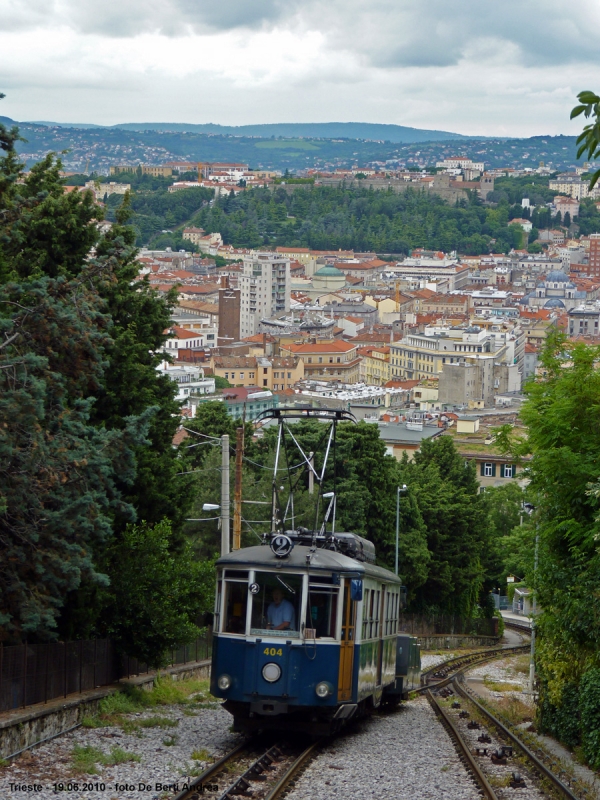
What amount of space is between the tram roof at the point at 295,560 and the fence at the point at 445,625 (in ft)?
103

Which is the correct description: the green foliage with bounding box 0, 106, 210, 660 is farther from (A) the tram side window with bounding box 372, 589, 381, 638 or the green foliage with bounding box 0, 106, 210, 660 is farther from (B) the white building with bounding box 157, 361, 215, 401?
(B) the white building with bounding box 157, 361, 215, 401

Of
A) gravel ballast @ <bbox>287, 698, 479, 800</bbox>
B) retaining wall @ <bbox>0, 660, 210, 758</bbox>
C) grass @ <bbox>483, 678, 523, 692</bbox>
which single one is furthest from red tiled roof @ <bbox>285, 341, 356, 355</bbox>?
retaining wall @ <bbox>0, 660, 210, 758</bbox>

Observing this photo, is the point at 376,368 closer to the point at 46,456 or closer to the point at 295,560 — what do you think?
the point at 295,560

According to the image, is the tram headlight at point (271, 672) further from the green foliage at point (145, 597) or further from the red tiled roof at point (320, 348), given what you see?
the red tiled roof at point (320, 348)

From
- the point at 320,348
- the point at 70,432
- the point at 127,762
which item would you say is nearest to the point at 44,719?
the point at 127,762

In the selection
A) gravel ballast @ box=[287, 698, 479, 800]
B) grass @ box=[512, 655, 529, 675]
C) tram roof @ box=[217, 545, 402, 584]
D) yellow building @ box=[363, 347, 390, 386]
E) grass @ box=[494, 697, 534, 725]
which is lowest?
yellow building @ box=[363, 347, 390, 386]

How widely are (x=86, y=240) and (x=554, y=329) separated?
7938 mm

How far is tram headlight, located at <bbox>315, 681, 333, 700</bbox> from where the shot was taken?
14547mm

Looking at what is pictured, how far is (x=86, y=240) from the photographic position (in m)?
20.4

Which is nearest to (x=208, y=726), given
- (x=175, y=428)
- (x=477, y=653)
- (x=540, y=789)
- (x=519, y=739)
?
(x=519, y=739)

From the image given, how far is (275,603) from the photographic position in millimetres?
14734

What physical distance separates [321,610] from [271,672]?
33.5 inches

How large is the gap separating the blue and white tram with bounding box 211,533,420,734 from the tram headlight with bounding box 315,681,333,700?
0.03ft

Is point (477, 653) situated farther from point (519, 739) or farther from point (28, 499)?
point (28, 499)
